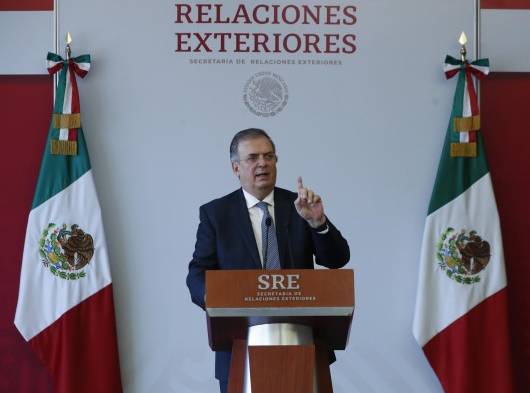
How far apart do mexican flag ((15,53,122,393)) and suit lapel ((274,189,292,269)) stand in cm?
99

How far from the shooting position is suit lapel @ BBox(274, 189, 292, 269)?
434 cm

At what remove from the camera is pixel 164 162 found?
4.95 m

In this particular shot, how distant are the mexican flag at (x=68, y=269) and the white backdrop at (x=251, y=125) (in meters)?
0.09

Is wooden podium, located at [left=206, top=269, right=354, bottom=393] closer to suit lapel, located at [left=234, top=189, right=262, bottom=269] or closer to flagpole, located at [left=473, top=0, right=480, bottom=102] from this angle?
suit lapel, located at [left=234, top=189, right=262, bottom=269]

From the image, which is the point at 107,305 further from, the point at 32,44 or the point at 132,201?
the point at 32,44

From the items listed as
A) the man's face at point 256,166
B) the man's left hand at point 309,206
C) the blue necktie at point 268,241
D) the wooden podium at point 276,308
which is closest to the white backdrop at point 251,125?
the man's face at point 256,166

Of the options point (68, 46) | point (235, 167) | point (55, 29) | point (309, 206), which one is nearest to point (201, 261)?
point (235, 167)

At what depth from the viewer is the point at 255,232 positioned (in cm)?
443

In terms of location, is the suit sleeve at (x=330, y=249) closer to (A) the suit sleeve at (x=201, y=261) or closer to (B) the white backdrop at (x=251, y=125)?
(B) the white backdrop at (x=251, y=125)

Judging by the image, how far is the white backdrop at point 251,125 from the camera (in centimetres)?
489

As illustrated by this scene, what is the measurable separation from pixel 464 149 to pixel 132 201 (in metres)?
1.80

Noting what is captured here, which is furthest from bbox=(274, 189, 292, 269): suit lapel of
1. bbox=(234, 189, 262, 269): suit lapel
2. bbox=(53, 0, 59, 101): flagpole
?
bbox=(53, 0, 59, 101): flagpole

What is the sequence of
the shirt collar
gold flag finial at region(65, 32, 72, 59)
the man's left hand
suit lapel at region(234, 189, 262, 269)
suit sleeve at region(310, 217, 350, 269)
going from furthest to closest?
gold flag finial at region(65, 32, 72, 59) → the shirt collar → suit lapel at region(234, 189, 262, 269) → suit sleeve at region(310, 217, 350, 269) → the man's left hand

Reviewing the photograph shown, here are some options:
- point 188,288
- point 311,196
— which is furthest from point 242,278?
point 188,288
